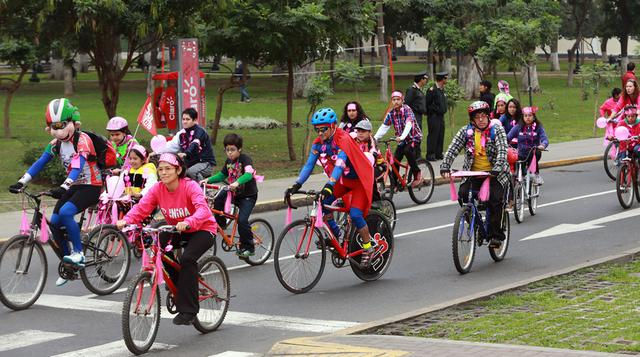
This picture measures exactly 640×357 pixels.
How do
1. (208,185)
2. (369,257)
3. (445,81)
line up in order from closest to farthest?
(369,257) → (208,185) → (445,81)

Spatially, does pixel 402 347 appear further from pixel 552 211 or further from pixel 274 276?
pixel 552 211

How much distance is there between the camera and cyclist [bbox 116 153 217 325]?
957cm

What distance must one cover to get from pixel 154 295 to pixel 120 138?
4.84m

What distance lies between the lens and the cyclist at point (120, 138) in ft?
44.9

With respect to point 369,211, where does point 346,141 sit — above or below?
above

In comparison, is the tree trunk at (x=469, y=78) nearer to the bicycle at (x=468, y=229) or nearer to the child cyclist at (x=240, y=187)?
the bicycle at (x=468, y=229)

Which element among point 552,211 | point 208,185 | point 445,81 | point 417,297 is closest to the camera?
point 417,297

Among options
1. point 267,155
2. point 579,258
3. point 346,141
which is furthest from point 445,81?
point 346,141

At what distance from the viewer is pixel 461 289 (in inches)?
477

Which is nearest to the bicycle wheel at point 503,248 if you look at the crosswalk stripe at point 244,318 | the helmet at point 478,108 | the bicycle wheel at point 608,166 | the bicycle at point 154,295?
the helmet at point 478,108

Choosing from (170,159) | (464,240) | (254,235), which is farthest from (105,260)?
(464,240)

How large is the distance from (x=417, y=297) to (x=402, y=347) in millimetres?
3381

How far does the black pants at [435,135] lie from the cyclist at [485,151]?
41.2 feet

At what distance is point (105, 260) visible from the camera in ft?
39.8
